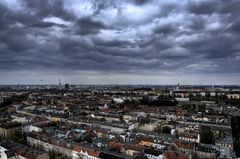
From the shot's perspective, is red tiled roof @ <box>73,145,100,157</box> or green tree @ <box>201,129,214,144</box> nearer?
red tiled roof @ <box>73,145,100,157</box>

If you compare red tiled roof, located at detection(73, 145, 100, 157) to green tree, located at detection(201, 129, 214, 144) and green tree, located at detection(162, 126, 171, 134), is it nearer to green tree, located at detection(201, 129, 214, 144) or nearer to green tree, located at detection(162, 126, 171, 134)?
green tree, located at detection(201, 129, 214, 144)

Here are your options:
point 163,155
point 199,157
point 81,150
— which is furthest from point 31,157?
point 199,157

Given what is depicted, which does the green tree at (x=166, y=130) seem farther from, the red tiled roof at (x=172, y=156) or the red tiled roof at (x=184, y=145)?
the red tiled roof at (x=172, y=156)

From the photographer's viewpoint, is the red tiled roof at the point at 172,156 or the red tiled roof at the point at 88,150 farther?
the red tiled roof at the point at 88,150

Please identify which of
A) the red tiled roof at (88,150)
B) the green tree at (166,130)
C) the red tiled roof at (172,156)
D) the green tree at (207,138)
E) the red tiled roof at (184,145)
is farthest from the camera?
the green tree at (166,130)

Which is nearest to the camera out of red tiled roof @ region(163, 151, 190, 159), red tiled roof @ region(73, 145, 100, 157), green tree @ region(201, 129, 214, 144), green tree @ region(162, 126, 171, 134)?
red tiled roof @ region(163, 151, 190, 159)

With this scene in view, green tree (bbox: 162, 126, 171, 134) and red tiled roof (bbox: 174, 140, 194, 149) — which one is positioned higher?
red tiled roof (bbox: 174, 140, 194, 149)

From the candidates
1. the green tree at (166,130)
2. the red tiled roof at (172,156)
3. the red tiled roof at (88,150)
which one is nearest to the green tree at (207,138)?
the green tree at (166,130)

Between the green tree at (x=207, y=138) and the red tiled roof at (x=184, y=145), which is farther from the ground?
the red tiled roof at (x=184, y=145)

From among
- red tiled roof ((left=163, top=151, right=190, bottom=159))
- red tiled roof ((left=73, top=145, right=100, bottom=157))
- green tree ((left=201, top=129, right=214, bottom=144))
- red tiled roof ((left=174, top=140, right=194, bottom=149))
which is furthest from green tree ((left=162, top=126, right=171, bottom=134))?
red tiled roof ((left=73, top=145, right=100, bottom=157))

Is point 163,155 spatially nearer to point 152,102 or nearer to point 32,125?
point 32,125

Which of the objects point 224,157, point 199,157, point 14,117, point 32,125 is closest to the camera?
point 224,157
